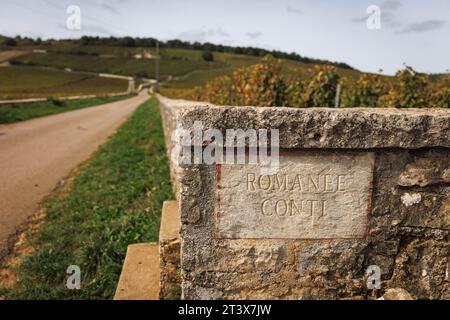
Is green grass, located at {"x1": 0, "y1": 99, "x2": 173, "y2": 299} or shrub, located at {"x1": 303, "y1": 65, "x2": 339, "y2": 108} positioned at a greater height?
shrub, located at {"x1": 303, "y1": 65, "x2": 339, "y2": 108}

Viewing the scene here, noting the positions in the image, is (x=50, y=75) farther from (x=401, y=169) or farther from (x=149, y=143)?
(x=401, y=169)

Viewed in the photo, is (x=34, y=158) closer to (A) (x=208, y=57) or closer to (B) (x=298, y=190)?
(B) (x=298, y=190)

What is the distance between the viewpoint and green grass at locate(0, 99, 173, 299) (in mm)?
3436

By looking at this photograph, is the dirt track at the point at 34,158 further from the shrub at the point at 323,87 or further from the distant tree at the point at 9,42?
the distant tree at the point at 9,42

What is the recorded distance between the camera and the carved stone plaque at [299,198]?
239 cm

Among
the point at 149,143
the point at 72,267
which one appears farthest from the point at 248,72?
the point at 72,267

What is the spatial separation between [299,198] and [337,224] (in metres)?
0.29

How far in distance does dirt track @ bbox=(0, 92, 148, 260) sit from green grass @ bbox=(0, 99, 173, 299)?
0.37 meters

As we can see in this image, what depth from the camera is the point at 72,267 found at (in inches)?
144

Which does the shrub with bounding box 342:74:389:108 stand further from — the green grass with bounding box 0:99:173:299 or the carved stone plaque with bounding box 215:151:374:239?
the carved stone plaque with bounding box 215:151:374:239

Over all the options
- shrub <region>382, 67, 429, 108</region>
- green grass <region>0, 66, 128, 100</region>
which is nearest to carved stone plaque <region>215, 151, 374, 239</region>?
shrub <region>382, 67, 429, 108</region>

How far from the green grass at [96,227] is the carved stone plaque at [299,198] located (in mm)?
1551

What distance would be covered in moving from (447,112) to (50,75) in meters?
66.1
